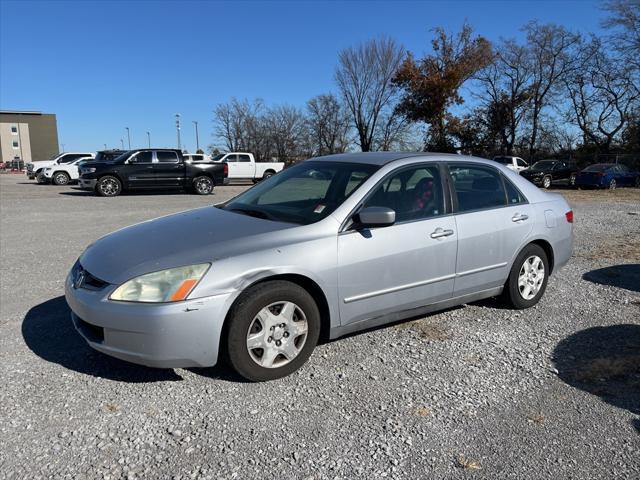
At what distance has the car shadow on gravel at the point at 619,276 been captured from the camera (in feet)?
19.6

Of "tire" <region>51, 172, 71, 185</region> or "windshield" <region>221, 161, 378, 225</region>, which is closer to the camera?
"windshield" <region>221, 161, 378, 225</region>

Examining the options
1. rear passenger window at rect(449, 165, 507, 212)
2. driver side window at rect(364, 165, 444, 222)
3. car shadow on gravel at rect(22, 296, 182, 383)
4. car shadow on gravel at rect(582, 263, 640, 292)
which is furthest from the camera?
car shadow on gravel at rect(582, 263, 640, 292)

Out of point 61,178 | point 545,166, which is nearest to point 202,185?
point 61,178

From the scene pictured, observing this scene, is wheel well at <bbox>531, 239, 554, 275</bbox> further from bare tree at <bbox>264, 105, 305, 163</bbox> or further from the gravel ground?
bare tree at <bbox>264, 105, 305, 163</bbox>

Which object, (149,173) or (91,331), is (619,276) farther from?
(149,173)

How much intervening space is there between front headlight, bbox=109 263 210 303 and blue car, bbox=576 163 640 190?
26190 millimetres

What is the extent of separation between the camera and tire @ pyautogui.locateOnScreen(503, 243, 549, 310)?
15.8ft

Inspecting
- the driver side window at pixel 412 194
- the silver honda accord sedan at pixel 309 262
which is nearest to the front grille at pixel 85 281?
the silver honda accord sedan at pixel 309 262

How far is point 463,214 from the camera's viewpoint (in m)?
4.37

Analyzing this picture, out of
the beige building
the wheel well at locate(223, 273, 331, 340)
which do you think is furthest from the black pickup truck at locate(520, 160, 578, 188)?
the beige building

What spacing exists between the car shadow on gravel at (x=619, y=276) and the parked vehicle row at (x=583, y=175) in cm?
1823

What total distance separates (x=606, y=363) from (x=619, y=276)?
3025mm

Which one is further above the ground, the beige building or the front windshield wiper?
the beige building

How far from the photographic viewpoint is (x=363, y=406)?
3176 millimetres
